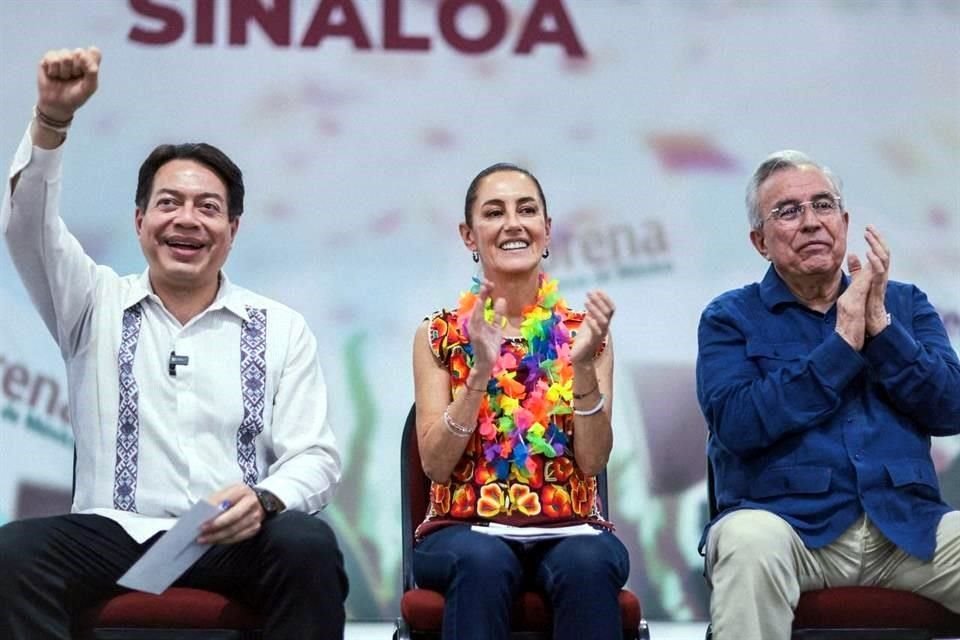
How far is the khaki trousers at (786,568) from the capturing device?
9.76 ft

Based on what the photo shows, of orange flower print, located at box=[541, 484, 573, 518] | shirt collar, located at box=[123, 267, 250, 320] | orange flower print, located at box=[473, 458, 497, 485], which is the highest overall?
shirt collar, located at box=[123, 267, 250, 320]

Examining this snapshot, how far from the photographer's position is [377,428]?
4.74 m

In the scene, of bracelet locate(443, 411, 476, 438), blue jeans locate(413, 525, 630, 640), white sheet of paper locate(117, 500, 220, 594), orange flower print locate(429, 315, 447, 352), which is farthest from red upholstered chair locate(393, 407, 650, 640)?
orange flower print locate(429, 315, 447, 352)

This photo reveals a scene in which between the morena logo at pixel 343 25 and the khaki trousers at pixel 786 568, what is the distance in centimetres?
223

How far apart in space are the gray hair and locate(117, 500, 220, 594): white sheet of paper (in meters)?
1.60

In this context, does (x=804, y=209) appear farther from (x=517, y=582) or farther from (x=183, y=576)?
(x=183, y=576)

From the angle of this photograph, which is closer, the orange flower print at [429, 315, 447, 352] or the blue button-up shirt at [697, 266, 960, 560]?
the blue button-up shirt at [697, 266, 960, 560]

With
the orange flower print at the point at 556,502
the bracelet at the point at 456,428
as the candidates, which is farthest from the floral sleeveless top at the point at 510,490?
the bracelet at the point at 456,428

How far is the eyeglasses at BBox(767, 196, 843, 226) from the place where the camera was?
3420 millimetres

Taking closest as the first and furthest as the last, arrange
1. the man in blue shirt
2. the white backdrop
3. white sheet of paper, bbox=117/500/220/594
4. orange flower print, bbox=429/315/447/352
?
1. white sheet of paper, bbox=117/500/220/594
2. the man in blue shirt
3. orange flower print, bbox=429/315/447/352
4. the white backdrop

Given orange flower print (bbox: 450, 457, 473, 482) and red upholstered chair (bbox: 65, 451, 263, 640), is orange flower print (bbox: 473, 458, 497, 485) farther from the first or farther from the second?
red upholstered chair (bbox: 65, 451, 263, 640)

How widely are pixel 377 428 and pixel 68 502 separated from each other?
108cm

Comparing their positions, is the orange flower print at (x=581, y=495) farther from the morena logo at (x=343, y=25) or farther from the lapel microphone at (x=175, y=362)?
the morena logo at (x=343, y=25)

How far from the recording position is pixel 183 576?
116 inches
